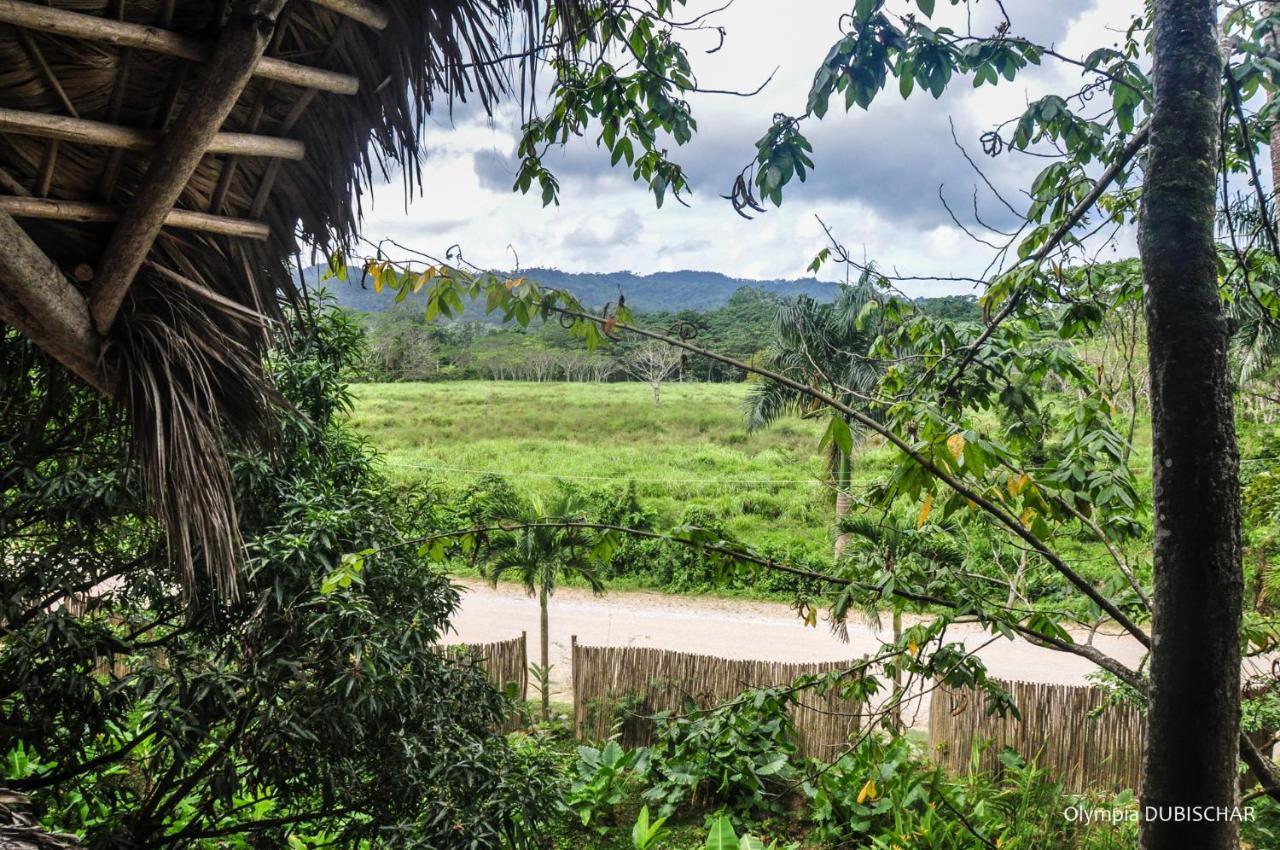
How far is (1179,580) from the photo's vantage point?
0.94 metres

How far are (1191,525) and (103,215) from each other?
158 cm

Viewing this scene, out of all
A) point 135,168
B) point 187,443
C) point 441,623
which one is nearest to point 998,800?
point 441,623

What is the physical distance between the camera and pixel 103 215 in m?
1.25

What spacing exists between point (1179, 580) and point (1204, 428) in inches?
7.1

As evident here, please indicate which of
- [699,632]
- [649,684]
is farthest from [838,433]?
[699,632]

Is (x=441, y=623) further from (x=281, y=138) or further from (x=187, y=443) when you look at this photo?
(x=281, y=138)

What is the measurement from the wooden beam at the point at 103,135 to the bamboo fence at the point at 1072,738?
15.9 feet

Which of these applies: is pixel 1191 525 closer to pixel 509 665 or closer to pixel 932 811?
pixel 932 811

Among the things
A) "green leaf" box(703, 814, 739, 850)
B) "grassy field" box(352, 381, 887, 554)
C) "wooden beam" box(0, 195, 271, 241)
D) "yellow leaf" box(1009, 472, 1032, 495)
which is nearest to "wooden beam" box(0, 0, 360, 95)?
"wooden beam" box(0, 195, 271, 241)

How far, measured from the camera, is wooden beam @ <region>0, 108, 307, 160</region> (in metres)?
1.06

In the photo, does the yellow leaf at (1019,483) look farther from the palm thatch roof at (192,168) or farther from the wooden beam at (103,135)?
the wooden beam at (103,135)

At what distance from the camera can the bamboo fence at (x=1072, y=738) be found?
4875 mm

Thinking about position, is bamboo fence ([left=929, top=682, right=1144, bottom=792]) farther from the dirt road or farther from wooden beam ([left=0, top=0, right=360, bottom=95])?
wooden beam ([left=0, top=0, right=360, bottom=95])

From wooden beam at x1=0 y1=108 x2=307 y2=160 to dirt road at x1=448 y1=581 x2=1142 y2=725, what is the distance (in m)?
6.47
